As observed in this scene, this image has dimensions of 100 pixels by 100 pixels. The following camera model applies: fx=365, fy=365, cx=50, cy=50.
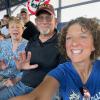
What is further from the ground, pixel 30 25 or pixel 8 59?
pixel 30 25

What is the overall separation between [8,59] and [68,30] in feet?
5.38

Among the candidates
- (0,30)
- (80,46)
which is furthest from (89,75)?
(0,30)

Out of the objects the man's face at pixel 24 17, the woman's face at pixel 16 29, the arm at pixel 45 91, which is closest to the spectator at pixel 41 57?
the woman's face at pixel 16 29

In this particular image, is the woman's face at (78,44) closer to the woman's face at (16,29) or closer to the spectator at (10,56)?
the spectator at (10,56)

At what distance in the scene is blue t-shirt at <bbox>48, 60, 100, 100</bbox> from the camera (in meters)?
1.78

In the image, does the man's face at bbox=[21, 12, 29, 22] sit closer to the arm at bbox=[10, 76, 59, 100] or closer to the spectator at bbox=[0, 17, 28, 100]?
the spectator at bbox=[0, 17, 28, 100]

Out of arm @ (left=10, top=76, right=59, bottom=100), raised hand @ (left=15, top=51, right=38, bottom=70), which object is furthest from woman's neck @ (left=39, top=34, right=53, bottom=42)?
arm @ (left=10, top=76, right=59, bottom=100)

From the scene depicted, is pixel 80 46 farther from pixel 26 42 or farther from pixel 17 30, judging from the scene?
pixel 17 30

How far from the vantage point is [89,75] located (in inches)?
73.4

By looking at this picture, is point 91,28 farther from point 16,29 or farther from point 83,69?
point 16,29

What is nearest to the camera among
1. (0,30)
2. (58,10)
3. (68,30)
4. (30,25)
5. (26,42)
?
(68,30)

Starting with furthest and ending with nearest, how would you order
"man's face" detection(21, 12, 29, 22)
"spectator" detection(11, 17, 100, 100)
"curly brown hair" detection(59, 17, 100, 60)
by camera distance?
"man's face" detection(21, 12, 29, 22) → "curly brown hair" detection(59, 17, 100, 60) → "spectator" detection(11, 17, 100, 100)

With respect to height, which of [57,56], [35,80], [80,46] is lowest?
[35,80]

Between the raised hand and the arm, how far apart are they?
1253mm
